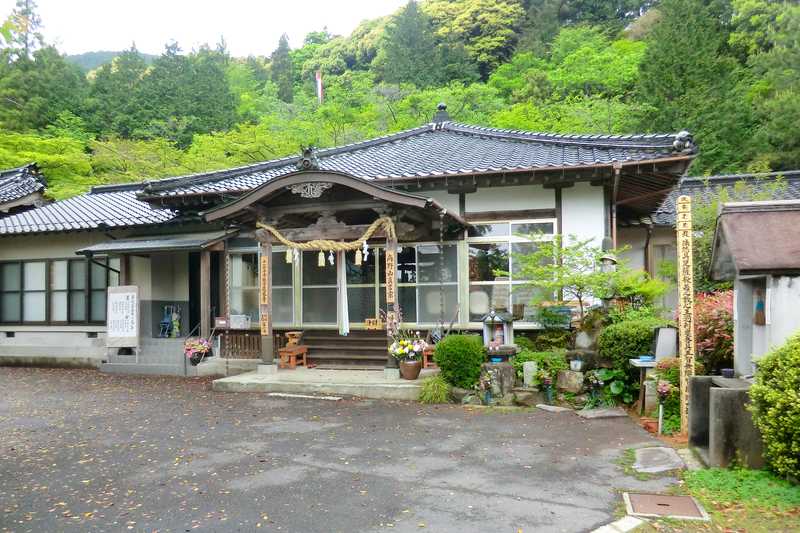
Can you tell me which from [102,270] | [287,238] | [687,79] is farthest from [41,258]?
[687,79]

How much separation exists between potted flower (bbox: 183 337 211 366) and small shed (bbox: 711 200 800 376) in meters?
10.3

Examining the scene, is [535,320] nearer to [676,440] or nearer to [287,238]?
[676,440]

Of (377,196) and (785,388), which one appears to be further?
(377,196)

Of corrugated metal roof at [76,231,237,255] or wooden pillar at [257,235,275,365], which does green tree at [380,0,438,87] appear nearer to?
corrugated metal roof at [76,231,237,255]

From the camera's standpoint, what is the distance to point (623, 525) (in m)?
4.39

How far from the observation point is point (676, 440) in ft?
22.7

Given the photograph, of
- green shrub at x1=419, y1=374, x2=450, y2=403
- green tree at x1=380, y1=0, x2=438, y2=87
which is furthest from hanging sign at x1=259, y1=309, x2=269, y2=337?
green tree at x1=380, y1=0, x2=438, y2=87

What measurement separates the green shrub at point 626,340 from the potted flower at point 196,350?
8.40m

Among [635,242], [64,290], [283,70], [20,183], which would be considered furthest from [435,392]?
[283,70]

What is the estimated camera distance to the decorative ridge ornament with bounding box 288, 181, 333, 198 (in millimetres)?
10504

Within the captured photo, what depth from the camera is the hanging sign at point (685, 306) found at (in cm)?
689

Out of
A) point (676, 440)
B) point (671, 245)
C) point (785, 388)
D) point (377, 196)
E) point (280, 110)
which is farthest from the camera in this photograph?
point (280, 110)

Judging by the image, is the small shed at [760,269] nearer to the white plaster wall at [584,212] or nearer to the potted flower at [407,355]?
the white plaster wall at [584,212]

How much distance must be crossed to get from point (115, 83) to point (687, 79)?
29.5 m
